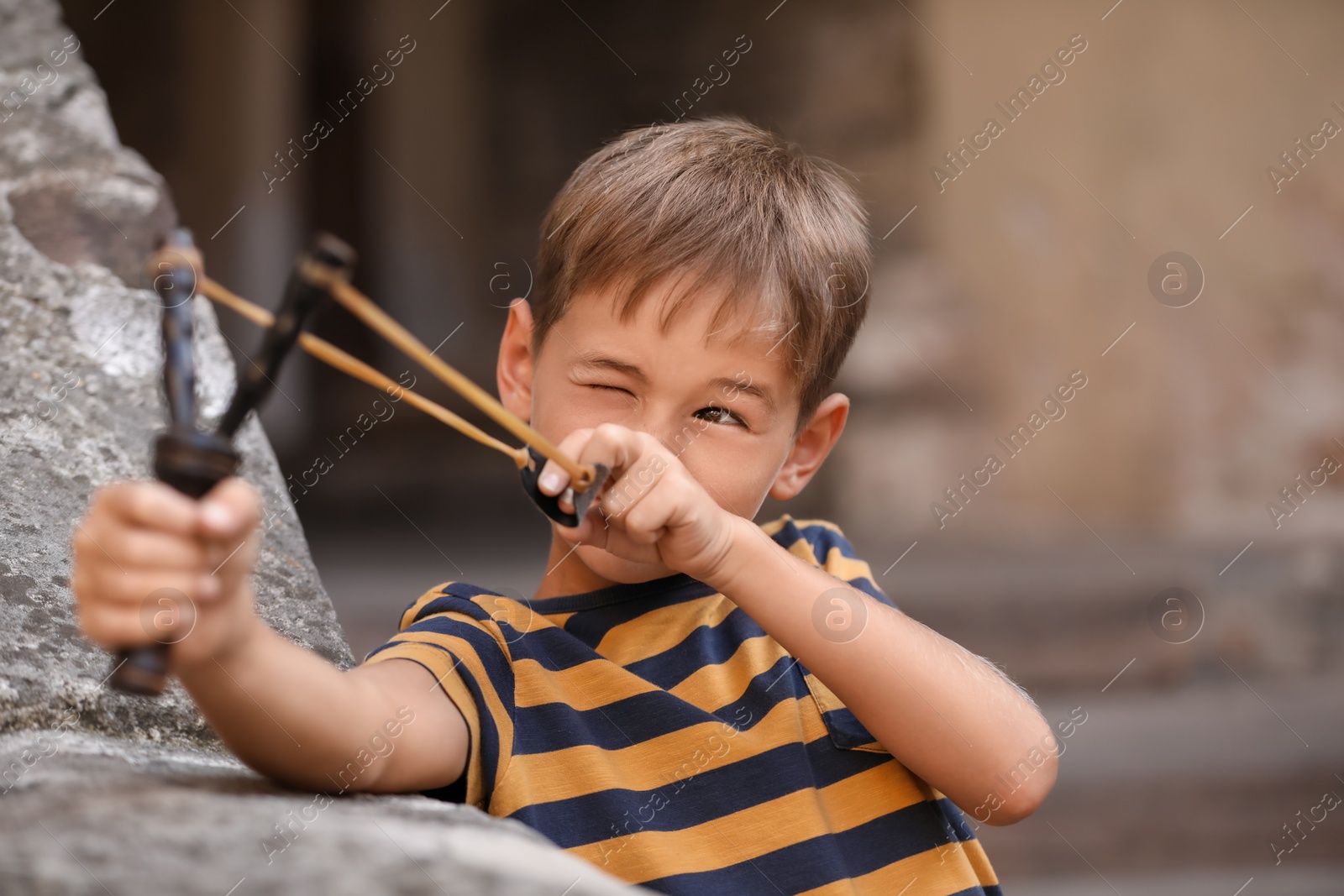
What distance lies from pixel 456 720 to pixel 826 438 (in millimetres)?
539

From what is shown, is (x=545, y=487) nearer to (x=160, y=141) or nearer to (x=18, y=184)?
(x=18, y=184)

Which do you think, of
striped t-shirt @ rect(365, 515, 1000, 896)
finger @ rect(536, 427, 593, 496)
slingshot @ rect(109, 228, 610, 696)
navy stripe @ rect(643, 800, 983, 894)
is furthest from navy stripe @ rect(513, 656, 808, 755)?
slingshot @ rect(109, 228, 610, 696)

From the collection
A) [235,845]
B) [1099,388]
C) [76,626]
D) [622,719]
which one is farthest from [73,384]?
[1099,388]

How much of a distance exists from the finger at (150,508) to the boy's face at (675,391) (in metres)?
0.49

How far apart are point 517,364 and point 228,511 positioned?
669 mm

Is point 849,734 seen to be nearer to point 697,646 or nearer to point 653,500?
point 697,646

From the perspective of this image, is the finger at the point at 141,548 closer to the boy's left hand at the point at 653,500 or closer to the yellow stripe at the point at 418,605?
the boy's left hand at the point at 653,500

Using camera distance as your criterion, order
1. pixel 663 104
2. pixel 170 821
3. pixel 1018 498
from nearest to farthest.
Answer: pixel 170 821 < pixel 1018 498 < pixel 663 104

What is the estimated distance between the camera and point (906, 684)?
1006 mm

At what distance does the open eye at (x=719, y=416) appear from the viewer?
110 centimetres

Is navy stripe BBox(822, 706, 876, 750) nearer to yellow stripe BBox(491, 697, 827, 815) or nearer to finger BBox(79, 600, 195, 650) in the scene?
yellow stripe BBox(491, 697, 827, 815)

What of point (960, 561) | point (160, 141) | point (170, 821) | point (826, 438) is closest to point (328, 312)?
point (160, 141)

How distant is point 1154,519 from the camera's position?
3.31 metres

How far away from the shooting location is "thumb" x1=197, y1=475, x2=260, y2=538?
624mm
